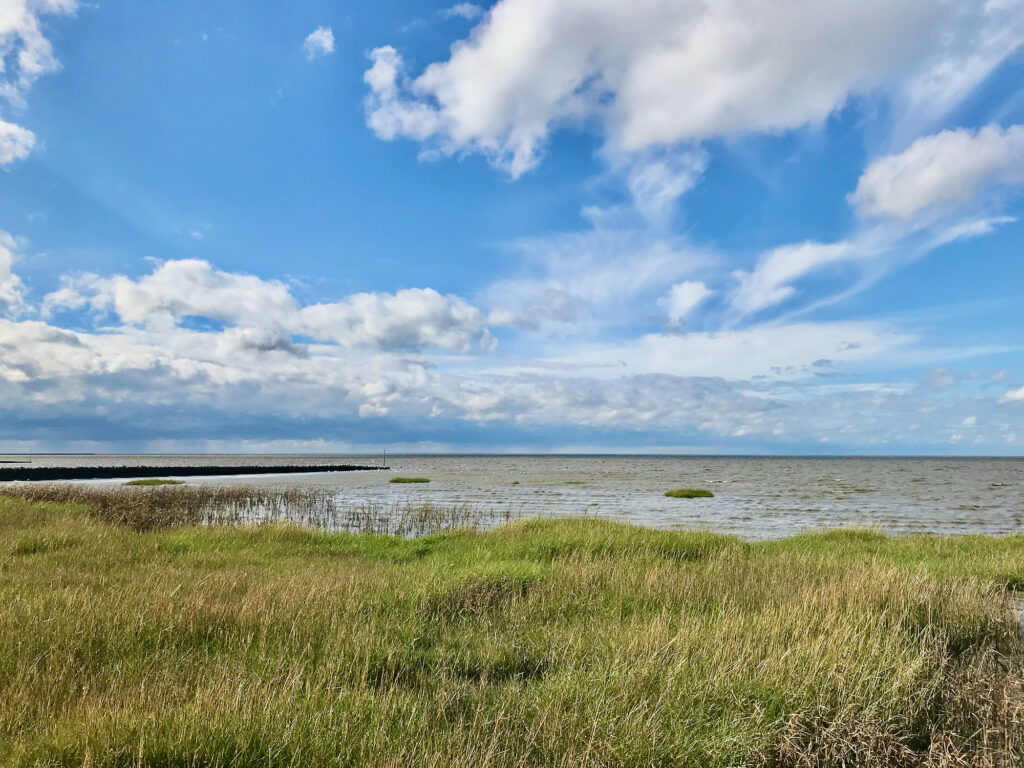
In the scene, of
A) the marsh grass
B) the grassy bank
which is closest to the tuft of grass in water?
the marsh grass

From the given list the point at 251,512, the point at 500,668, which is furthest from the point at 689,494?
the point at 500,668

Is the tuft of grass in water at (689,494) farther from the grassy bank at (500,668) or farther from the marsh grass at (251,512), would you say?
the grassy bank at (500,668)

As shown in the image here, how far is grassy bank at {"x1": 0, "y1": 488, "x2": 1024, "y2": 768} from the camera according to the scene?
224 inches

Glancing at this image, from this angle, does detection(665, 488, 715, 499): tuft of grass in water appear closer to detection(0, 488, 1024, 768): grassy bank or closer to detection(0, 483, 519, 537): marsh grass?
detection(0, 483, 519, 537): marsh grass

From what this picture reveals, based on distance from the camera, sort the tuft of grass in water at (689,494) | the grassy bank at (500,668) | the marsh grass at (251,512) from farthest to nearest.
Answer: the tuft of grass in water at (689,494) < the marsh grass at (251,512) < the grassy bank at (500,668)

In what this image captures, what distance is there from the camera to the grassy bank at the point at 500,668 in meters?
5.69

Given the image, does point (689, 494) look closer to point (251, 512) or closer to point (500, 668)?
point (251, 512)

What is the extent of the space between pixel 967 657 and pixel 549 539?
11783 millimetres


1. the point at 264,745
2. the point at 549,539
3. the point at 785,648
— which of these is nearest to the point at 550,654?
the point at 785,648

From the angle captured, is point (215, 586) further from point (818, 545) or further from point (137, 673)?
point (818, 545)

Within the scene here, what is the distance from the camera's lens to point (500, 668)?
8.36 meters

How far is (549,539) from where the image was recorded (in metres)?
19.8

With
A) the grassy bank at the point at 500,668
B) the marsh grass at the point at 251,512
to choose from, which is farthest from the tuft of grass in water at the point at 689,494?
the grassy bank at the point at 500,668

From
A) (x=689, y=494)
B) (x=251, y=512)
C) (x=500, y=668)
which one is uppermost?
(x=500, y=668)
